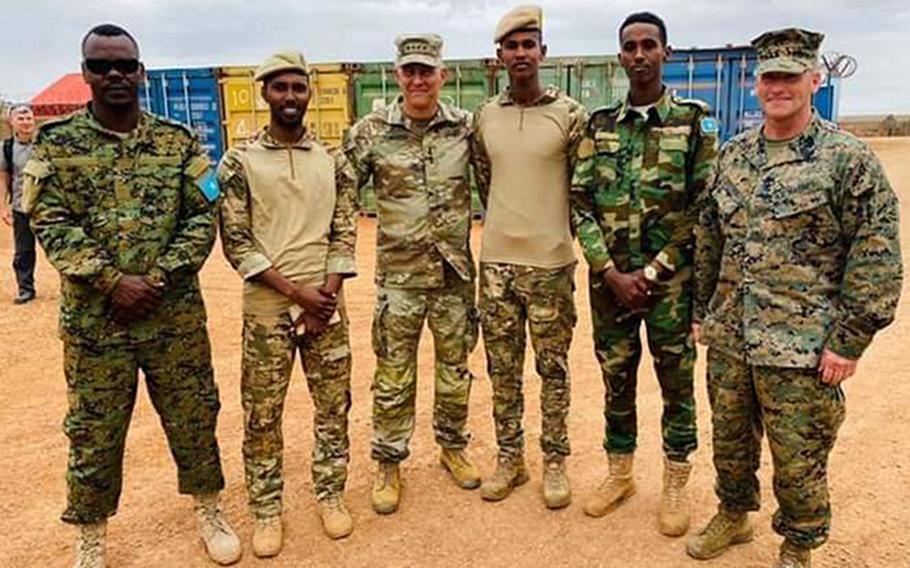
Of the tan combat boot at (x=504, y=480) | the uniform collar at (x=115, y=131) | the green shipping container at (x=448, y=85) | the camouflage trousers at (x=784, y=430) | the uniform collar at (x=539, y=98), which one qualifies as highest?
the green shipping container at (x=448, y=85)

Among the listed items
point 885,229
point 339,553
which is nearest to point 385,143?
point 339,553

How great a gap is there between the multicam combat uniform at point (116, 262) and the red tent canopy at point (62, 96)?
1628 cm

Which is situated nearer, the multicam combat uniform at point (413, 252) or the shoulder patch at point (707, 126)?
the shoulder patch at point (707, 126)

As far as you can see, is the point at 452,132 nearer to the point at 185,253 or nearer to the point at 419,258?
the point at 419,258

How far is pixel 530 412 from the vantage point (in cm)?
464

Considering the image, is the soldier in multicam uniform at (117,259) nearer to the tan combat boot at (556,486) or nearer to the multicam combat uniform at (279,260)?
the multicam combat uniform at (279,260)

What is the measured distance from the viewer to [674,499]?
3373 millimetres

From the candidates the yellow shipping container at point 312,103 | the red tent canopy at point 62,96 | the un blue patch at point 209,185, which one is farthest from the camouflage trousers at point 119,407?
the red tent canopy at point 62,96

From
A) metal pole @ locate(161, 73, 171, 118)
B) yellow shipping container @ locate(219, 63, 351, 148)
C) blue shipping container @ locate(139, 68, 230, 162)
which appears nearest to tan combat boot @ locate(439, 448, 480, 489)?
yellow shipping container @ locate(219, 63, 351, 148)

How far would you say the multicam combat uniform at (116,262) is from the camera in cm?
279

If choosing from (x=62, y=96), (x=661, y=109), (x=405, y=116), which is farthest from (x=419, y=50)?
(x=62, y=96)

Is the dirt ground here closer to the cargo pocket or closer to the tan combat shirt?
the cargo pocket

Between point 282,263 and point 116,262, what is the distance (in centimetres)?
61

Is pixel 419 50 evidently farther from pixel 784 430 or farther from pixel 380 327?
pixel 784 430
